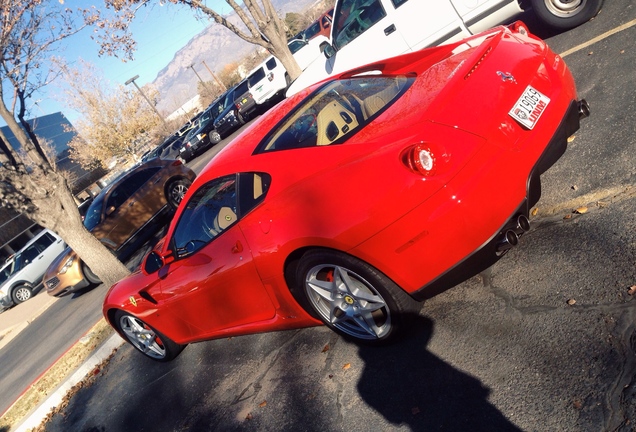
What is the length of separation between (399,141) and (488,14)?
202 inches

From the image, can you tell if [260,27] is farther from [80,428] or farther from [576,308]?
[576,308]

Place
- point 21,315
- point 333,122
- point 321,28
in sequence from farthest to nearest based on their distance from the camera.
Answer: point 321,28
point 21,315
point 333,122

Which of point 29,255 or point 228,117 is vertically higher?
point 29,255

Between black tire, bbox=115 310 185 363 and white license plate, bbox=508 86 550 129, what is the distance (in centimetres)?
362

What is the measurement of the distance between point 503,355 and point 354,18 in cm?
701

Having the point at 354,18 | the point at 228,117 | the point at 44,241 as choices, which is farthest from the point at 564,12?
the point at 228,117

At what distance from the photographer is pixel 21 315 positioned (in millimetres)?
14094

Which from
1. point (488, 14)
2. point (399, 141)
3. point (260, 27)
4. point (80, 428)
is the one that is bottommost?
point (80, 428)

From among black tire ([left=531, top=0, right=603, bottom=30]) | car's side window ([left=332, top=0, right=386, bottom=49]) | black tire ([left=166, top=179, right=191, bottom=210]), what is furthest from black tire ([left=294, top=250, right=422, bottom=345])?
black tire ([left=166, top=179, right=191, bottom=210])

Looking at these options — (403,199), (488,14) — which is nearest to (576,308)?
(403,199)

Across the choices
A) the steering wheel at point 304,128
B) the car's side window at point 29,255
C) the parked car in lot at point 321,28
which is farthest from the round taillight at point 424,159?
the parked car in lot at point 321,28

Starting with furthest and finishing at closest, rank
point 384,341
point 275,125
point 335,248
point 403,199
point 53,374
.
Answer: point 53,374
point 275,125
point 384,341
point 335,248
point 403,199

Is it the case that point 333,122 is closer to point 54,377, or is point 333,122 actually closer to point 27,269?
point 54,377

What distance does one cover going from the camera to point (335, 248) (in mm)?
2719
